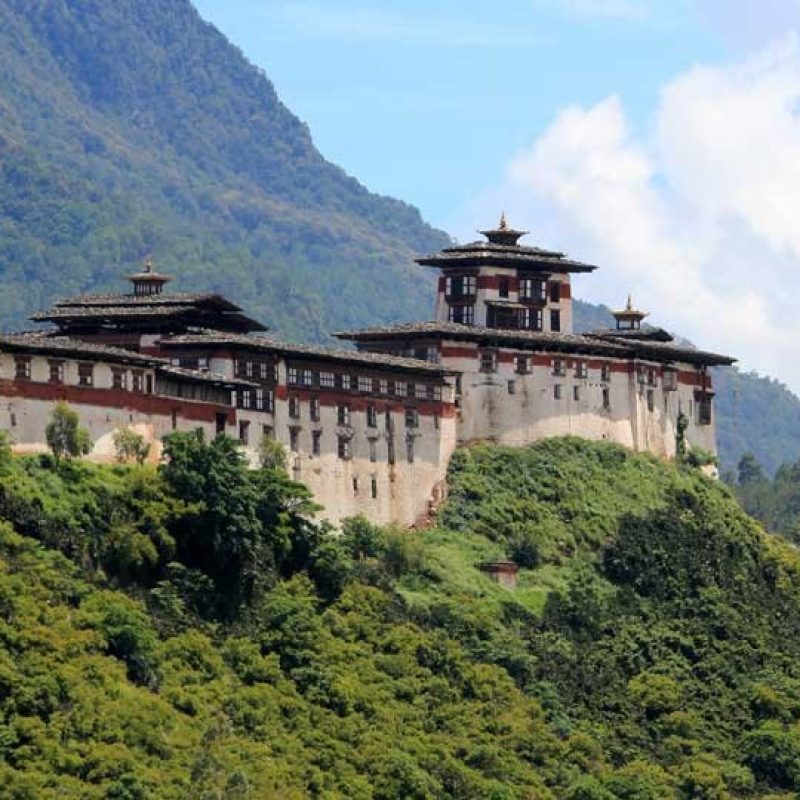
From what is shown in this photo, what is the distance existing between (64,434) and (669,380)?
47734mm

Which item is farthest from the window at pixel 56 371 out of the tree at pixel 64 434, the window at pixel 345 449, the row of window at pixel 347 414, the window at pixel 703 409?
the window at pixel 703 409

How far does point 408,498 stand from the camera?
141 metres

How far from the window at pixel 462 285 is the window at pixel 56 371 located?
36.3 m

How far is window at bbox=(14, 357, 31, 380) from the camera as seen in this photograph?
120562 millimetres

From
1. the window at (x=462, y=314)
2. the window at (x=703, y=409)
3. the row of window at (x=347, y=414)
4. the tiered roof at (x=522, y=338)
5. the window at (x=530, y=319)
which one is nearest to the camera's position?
the row of window at (x=347, y=414)

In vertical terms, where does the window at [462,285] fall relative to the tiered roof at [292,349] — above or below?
above

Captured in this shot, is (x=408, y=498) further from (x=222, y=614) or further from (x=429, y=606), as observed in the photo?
(x=222, y=614)

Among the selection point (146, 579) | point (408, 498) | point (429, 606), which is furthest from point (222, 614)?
point (408, 498)

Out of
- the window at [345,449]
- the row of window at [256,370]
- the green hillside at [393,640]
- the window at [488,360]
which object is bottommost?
the green hillside at [393,640]

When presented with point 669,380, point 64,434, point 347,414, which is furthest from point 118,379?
point 669,380

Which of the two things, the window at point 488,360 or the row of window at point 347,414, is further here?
the window at point 488,360

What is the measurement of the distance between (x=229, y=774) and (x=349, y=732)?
11.0m

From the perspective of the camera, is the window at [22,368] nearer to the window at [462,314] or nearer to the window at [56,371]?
the window at [56,371]

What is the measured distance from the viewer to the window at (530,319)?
512 feet
